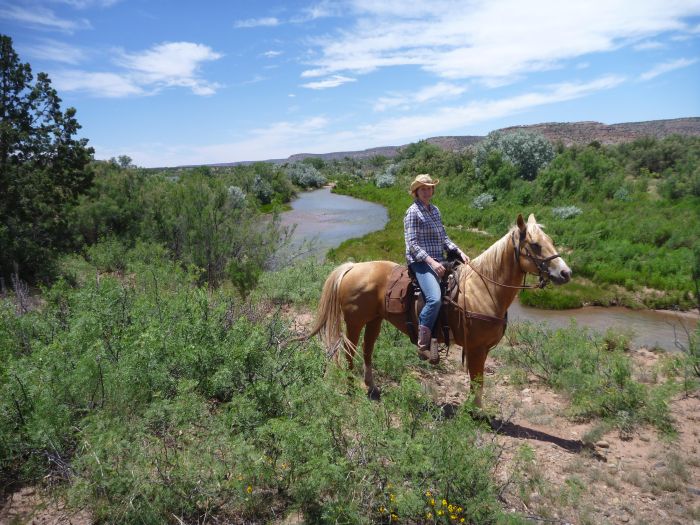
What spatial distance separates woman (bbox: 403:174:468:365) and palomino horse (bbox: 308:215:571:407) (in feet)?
1.03

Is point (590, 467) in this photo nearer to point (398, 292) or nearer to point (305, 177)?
point (398, 292)

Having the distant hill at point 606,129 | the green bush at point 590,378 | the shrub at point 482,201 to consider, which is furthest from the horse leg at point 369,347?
the distant hill at point 606,129

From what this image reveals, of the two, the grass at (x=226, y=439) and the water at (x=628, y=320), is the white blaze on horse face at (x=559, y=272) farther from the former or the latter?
the water at (x=628, y=320)

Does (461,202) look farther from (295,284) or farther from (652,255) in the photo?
(295,284)

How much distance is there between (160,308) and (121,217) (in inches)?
424

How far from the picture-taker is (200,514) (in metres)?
3.11

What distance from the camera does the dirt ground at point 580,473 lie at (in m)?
3.38

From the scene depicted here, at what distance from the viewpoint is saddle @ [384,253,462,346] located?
16.6ft

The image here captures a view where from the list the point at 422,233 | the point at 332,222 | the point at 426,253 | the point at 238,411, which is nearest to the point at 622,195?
the point at 332,222

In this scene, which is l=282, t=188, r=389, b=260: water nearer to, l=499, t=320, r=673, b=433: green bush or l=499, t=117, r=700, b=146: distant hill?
l=499, t=320, r=673, b=433: green bush

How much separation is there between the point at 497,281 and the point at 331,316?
2.19 metres

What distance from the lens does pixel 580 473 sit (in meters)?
4.05

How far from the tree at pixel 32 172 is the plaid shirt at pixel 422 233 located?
11.3 metres

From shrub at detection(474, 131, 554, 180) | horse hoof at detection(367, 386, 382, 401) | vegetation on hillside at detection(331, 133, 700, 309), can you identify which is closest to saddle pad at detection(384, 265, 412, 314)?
horse hoof at detection(367, 386, 382, 401)
